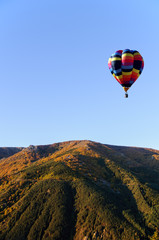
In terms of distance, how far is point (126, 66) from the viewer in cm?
5838

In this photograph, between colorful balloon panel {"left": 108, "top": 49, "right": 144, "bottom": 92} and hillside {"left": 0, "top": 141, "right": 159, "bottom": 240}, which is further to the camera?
hillside {"left": 0, "top": 141, "right": 159, "bottom": 240}

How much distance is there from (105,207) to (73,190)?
71.9 feet

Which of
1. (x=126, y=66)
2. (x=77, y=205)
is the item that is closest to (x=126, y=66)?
(x=126, y=66)

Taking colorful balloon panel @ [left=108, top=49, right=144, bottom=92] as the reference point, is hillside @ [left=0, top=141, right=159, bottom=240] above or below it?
below

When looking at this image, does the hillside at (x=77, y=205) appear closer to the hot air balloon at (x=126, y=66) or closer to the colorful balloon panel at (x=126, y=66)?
the hot air balloon at (x=126, y=66)

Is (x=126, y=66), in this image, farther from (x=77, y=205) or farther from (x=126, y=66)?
(x=77, y=205)

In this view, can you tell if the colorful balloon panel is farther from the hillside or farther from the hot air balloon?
the hillside

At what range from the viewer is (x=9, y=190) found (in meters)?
105

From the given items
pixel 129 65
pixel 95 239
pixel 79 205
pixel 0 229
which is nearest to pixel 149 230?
pixel 95 239

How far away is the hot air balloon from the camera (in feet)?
192

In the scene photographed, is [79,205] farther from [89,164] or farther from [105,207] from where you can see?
[89,164]

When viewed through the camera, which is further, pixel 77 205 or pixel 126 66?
pixel 77 205

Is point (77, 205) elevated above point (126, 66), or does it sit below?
below

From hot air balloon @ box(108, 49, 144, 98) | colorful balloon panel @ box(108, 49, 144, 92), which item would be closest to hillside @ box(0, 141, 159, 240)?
hot air balloon @ box(108, 49, 144, 98)
